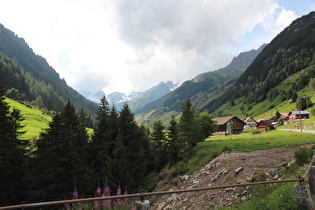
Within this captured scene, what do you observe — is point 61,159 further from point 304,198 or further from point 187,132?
point 187,132

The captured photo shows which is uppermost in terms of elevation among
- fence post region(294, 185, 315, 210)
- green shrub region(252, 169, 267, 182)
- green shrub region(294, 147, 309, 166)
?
fence post region(294, 185, 315, 210)

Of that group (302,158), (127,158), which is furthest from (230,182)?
(127,158)

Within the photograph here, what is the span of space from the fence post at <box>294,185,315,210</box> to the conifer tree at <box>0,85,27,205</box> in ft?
77.6

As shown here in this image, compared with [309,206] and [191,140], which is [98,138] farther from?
[309,206]

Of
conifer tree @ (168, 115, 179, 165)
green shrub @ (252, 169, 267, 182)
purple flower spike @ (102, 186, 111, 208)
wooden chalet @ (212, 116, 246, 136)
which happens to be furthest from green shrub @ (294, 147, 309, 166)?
wooden chalet @ (212, 116, 246, 136)

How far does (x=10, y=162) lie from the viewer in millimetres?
19219

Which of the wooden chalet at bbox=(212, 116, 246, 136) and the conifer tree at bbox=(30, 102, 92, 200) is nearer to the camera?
the conifer tree at bbox=(30, 102, 92, 200)

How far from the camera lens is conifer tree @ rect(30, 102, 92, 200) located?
19.1 meters

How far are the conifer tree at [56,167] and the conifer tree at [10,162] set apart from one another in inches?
59.8

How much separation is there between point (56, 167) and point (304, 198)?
21892 mm

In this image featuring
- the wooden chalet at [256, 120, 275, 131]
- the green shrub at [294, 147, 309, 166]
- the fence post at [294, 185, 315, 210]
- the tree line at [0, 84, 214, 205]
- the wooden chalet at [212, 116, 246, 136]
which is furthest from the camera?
the wooden chalet at [256, 120, 275, 131]

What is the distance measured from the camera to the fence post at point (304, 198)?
5549 mm

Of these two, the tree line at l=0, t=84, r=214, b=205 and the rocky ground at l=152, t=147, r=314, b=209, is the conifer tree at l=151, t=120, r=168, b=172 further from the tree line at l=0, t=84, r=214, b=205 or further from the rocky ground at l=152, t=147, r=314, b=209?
the rocky ground at l=152, t=147, r=314, b=209

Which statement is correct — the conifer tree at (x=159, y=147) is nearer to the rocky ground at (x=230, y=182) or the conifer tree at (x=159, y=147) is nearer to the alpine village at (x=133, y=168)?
the alpine village at (x=133, y=168)
